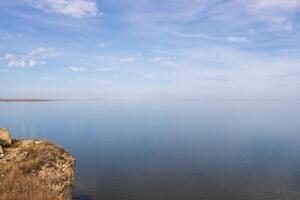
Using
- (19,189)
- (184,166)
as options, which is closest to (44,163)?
(19,189)

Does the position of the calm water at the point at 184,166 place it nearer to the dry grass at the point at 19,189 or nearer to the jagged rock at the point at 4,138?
the jagged rock at the point at 4,138

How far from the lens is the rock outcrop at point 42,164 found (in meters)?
17.1

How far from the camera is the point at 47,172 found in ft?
60.6

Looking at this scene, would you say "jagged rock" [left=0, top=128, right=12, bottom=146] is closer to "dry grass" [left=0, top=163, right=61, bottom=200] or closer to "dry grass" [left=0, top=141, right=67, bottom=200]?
"dry grass" [left=0, top=141, right=67, bottom=200]

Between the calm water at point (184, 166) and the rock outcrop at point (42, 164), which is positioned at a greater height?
the rock outcrop at point (42, 164)

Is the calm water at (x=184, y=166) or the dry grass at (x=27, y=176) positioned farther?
the calm water at (x=184, y=166)

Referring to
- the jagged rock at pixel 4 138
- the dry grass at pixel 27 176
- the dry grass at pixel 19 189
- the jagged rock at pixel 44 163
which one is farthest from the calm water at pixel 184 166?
the dry grass at pixel 19 189

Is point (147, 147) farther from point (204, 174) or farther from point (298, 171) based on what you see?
point (298, 171)

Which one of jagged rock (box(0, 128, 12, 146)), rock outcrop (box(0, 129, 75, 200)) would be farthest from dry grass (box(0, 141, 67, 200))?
jagged rock (box(0, 128, 12, 146))

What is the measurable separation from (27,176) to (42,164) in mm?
2740

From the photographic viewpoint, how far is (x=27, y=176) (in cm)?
1605

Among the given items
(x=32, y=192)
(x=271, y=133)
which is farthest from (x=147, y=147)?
(x=32, y=192)

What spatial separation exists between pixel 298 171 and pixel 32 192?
4338cm

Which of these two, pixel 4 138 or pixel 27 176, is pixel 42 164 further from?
pixel 4 138
